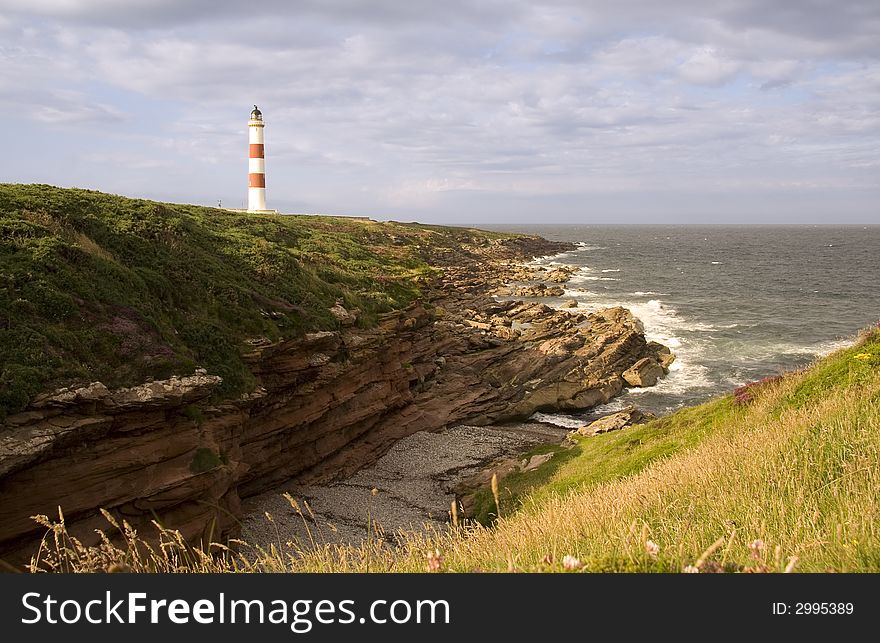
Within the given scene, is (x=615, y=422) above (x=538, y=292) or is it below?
below

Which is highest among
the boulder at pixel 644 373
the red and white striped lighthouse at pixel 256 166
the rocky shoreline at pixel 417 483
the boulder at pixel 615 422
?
the red and white striped lighthouse at pixel 256 166

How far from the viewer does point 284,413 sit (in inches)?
798

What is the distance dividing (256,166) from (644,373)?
45.0 metres

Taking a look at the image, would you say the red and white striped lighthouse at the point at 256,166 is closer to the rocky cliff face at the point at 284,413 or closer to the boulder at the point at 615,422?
the rocky cliff face at the point at 284,413

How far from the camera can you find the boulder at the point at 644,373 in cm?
3488

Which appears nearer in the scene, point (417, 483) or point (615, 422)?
point (417, 483)

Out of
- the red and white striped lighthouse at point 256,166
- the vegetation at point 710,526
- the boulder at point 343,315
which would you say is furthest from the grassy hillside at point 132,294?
the red and white striped lighthouse at point 256,166

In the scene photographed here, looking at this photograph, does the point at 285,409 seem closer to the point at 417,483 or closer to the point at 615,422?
the point at 417,483

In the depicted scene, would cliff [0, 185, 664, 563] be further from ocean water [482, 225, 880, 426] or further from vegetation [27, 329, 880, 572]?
ocean water [482, 225, 880, 426]

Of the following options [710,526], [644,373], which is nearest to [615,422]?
[644,373]

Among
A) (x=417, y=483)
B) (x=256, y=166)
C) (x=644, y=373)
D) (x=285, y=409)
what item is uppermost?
(x=256, y=166)

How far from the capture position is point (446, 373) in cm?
3216

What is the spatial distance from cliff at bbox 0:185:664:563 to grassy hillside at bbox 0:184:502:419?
558mm

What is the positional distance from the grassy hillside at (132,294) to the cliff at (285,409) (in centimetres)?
56
